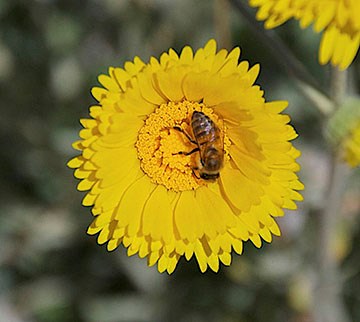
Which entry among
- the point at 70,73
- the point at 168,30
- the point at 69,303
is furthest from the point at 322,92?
the point at 69,303

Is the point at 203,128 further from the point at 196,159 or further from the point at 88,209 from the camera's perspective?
the point at 88,209

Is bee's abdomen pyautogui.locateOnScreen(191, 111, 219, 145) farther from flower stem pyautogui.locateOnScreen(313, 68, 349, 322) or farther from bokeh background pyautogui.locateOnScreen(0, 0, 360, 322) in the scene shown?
bokeh background pyautogui.locateOnScreen(0, 0, 360, 322)

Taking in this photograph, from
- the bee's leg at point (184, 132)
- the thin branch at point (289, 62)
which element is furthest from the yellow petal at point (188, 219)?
the thin branch at point (289, 62)

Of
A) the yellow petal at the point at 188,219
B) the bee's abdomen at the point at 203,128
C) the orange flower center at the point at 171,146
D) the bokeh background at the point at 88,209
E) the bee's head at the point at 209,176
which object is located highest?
the bokeh background at the point at 88,209

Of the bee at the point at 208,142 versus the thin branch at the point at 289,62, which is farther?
the thin branch at the point at 289,62

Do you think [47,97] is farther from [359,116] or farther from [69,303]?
[359,116]

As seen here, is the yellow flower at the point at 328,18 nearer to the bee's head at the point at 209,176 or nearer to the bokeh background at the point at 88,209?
the bee's head at the point at 209,176
